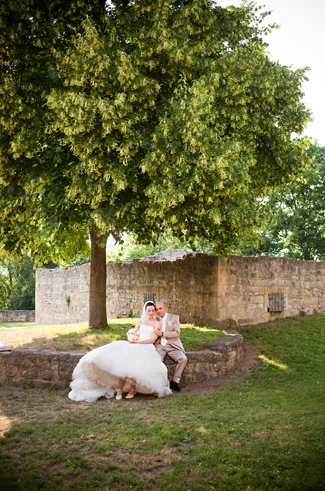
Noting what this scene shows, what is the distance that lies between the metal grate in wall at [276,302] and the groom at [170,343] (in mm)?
6673

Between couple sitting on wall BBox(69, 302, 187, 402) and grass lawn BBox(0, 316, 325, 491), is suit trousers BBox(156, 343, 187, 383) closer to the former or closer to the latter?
couple sitting on wall BBox(69, 302, 187, 402)

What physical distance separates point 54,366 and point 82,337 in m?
1.93

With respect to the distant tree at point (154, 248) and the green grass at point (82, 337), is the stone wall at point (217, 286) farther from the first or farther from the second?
the distant tree at point (154, 248)

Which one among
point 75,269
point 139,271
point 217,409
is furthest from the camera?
point 75,269

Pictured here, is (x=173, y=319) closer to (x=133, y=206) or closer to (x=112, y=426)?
(x=133, y=206)

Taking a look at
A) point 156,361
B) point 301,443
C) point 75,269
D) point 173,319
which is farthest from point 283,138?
point 75,269

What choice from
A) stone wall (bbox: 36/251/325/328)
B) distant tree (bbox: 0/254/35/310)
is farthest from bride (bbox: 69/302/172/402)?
distant tree (bbox: 0/254/35/310)

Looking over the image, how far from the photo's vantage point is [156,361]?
24.1ft

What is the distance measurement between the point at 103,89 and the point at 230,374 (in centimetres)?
632

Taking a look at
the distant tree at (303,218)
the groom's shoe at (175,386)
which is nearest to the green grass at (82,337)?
the groom's shoe at (175,386)

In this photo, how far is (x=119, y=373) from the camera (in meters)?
7.12

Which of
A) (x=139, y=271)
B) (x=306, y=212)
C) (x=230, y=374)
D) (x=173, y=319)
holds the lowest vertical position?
(x=230, y=374)

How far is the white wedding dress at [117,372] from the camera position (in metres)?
7.13

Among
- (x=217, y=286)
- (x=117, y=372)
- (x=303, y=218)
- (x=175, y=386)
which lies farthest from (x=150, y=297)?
(x=303, y=218)
